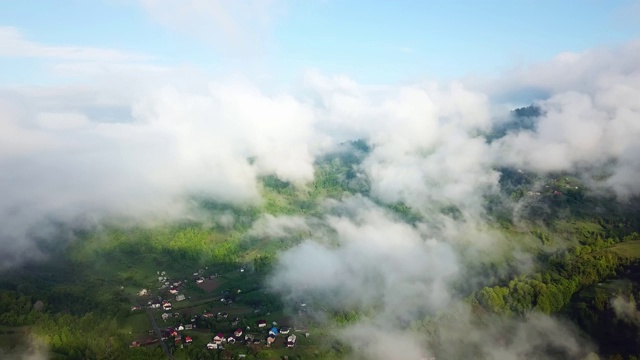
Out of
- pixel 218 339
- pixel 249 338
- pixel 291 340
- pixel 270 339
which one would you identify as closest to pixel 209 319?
pixel 218 339

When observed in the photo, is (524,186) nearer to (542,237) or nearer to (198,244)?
(542,237)

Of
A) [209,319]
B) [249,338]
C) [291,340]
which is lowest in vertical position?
[209,319]

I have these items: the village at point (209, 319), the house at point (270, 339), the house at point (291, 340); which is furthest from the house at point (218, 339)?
the house at point (291, 340)

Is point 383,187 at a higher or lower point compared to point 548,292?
lower

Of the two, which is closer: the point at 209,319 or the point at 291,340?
the point at 291,340

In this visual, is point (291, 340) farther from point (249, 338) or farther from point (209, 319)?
point (209, 319)

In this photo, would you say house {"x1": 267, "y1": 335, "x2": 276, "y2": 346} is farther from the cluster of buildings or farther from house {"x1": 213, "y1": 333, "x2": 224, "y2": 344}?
house {"x1": 213, "y1": 333, "x2": 224, "y2": 344}

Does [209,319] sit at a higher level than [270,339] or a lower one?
lower

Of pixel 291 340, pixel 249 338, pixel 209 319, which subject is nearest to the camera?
pixel 291 340

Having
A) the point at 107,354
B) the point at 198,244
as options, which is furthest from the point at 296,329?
the point at 198,244
